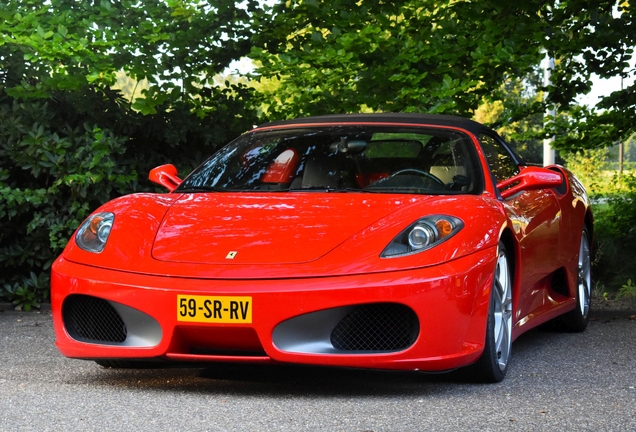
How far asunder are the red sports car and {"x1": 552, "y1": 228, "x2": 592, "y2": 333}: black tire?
1278 millimetres

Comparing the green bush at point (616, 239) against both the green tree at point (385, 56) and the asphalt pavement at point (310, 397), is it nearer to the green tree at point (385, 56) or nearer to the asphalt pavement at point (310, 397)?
the green tree at point (385, 56)

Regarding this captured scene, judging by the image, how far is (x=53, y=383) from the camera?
16.1 feet

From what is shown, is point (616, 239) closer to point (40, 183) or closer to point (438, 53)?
point (438, 53)

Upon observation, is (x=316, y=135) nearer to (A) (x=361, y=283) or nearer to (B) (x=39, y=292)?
(A) (x=361, y=283)

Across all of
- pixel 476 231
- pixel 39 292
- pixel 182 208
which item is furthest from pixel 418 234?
pixel 39 292

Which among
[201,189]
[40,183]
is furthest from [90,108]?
[201,189]

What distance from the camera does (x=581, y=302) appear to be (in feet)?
23.1

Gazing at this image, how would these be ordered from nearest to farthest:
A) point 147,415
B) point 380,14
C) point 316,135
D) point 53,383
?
point 147,415 → point 53,383 → point 316,135 → point 380,14

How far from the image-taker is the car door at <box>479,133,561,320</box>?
17.8 feet

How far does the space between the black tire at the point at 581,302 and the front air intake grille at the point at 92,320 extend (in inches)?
131

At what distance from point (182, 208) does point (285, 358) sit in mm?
1096

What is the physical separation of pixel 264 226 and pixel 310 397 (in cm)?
80

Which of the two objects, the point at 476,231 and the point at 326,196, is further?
the point at 326,196

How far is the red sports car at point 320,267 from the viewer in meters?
4.37
